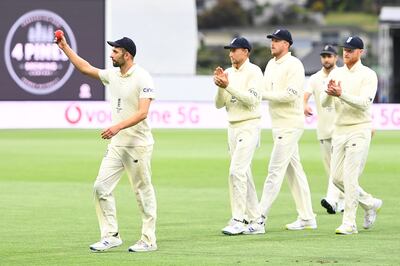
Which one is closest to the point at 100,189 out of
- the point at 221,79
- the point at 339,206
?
the point at 221,79

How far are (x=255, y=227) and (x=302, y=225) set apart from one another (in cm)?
72

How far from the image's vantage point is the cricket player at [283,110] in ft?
45.7

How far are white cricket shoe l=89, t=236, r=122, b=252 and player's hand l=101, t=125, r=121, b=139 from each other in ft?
3.49

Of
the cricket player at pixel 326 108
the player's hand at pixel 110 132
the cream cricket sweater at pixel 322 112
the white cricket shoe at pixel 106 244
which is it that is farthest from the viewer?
the cream cricket sweater at pixel 322 112

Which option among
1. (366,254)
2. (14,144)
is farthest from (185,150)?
(366,254)

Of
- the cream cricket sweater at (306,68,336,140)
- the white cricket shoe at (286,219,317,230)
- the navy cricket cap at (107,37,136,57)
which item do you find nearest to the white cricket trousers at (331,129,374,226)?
the white cricket shoe at (286,219,317,230)

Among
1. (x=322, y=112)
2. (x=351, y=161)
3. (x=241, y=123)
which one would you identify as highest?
(x=241, y=123)

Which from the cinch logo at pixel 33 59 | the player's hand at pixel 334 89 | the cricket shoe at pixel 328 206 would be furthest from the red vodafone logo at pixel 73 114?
the player's hand at pixel 334 89

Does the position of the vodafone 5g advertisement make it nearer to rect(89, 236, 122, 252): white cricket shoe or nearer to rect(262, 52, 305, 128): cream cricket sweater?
rect(262, 52, 305, 128): cream cricket sweater

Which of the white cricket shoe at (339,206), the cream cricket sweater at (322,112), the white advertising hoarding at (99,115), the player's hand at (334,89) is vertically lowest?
the white advertising hoarding at (99,115)

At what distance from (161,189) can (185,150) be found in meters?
8.95

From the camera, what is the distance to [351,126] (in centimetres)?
1357

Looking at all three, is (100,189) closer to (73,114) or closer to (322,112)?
(322,112)

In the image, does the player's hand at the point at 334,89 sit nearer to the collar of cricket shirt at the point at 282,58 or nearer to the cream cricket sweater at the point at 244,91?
the cream cricket sweater at the point at 244,91
